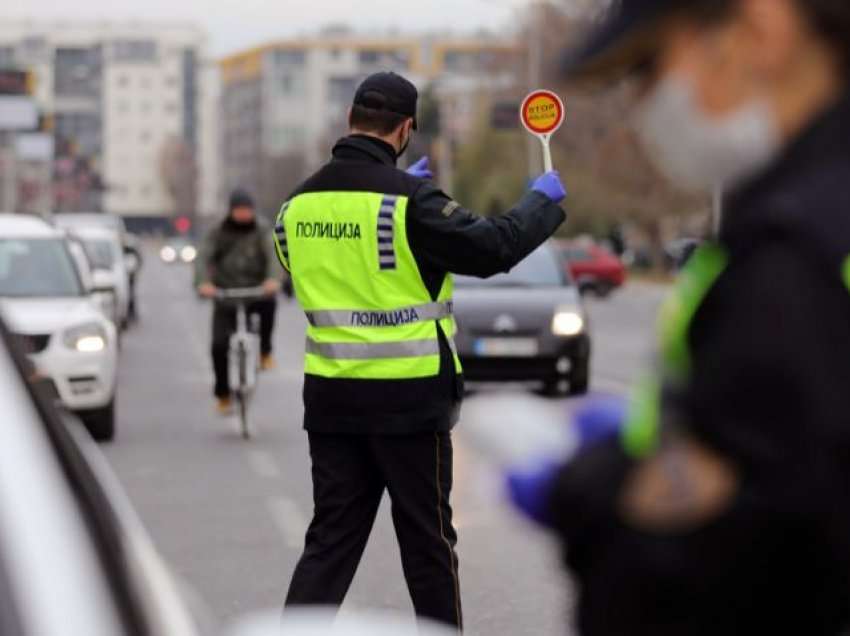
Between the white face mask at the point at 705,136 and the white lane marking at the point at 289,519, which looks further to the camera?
the white lane marking at the point at 289,519

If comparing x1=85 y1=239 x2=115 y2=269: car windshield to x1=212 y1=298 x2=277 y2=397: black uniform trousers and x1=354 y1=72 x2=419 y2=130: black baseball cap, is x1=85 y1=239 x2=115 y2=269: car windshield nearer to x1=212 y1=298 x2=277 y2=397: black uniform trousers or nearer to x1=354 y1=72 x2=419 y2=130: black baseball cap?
x1=212 y1=298 x2=277 y2=397: black uniform trousers

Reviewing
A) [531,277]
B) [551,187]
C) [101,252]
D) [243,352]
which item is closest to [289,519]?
[243,352]

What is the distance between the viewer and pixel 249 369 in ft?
49.6

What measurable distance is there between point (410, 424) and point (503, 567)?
3.66 meters

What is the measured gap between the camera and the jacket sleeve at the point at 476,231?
17.7ft

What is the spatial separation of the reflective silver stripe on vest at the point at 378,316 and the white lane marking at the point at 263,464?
22.9ft

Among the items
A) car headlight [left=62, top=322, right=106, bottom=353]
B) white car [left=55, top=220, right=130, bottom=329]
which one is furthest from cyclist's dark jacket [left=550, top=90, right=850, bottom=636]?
white car [left=55, top=220, right=130, bottom=329]

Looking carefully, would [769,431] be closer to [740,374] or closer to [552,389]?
[740,374]

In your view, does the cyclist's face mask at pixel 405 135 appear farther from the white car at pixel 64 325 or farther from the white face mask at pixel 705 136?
the white car at pixel 64 325

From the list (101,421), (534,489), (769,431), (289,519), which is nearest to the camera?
(769,431)

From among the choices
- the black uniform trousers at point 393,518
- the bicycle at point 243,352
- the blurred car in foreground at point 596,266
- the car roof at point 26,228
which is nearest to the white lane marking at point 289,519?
the bicycle at point 243,352

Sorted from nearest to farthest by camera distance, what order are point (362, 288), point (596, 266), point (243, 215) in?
point (362, 288) → point (243, 215) → point (596, 266)

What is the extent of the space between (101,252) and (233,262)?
2029cm

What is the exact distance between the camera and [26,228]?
15.9 meters
